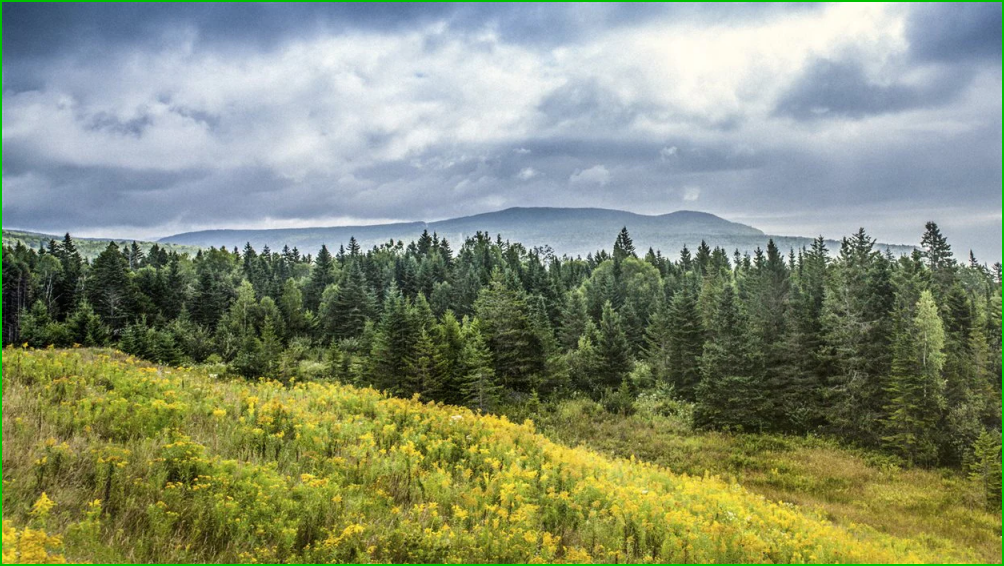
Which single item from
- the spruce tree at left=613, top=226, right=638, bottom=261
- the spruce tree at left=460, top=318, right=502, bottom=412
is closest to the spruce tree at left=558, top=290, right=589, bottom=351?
the spruce tree at left=460, top=318, right=502, bottom=412

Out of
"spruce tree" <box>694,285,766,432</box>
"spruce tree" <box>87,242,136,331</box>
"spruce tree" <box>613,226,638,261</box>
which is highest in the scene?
"spruce tree" <box>613,226,638,261</box>

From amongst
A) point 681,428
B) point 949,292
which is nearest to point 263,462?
point 681,428

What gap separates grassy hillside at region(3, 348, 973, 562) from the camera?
251 inches

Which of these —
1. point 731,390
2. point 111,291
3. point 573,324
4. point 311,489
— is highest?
point 111,291

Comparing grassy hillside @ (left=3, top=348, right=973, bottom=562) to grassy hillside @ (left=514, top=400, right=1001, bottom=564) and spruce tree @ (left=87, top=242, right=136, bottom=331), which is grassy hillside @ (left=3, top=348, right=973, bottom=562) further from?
spruce tree @ (left=87, top=242, right=136, bottom=331)

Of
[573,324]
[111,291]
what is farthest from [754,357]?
[111,291]

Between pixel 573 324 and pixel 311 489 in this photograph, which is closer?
pixel 311 489

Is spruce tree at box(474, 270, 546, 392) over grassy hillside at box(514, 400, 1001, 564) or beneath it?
over

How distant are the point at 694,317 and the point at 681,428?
1648 centimetres

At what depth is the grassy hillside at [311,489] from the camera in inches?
251

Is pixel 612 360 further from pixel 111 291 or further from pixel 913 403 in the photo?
pixel 111 291

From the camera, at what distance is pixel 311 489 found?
7.54 metres

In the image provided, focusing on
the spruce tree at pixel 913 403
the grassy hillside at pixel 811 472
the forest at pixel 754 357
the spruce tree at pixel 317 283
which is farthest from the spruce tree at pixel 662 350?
the spruce tree at pixel 317 283

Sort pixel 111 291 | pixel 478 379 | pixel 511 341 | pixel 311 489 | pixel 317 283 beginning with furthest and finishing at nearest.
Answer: pixel 317 283 < pixel 111 291 < pixel 511 341 < pixel 478 379 < pixel 311 489
